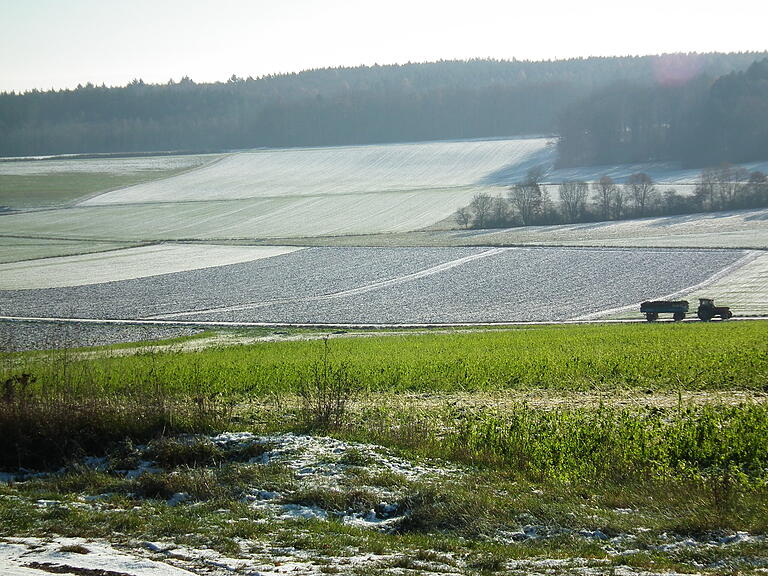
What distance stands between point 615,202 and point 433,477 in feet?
240

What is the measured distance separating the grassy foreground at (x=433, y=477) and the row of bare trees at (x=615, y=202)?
204 ft

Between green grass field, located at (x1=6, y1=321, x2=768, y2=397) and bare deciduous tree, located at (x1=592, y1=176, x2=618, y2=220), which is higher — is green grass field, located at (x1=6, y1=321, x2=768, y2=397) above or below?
below

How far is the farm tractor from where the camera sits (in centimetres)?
3900

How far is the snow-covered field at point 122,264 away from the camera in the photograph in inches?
2159

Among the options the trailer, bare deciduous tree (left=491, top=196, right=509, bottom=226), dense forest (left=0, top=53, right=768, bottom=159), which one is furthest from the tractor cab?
dense forest (left=0, top=53, right=768, bottom=159)

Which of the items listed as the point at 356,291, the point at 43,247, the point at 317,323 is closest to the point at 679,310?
the point at 317,323

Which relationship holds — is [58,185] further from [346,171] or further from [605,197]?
[605,197]

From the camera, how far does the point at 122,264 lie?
61875 millimetres

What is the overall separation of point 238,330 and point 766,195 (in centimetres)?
5614

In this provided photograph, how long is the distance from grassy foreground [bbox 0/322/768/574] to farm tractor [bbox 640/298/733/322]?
70.3 feet

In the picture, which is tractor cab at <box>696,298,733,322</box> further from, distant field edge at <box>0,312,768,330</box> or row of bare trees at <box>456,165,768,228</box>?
row of bare trees at <box>456,165,768,228</box>

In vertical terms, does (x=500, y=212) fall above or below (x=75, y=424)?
above

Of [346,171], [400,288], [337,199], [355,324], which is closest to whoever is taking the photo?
[355,324]

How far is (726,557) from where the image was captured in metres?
7.73
